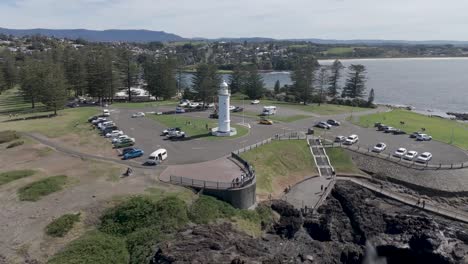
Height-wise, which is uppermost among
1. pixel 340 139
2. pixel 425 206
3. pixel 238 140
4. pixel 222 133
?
pixel 222 133

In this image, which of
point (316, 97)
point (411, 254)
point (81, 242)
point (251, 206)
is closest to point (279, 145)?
point (251, 206)

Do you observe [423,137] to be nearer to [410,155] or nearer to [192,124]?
[410,155]


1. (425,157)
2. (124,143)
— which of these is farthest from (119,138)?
(425,157)

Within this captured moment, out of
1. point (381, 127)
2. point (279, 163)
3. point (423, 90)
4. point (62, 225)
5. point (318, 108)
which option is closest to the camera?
point (62, 225)

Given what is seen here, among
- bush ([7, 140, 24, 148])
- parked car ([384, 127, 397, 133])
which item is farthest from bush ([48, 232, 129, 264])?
parked car ([384, 127, 397, 133])

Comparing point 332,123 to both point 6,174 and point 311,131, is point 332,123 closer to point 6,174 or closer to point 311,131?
point 311,131

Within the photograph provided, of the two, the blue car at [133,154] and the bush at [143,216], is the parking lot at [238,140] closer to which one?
the blue car at [133,154]

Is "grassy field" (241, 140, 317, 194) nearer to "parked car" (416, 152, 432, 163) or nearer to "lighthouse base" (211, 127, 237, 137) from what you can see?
"lighthouse base" (211, 127, 237, 137)
